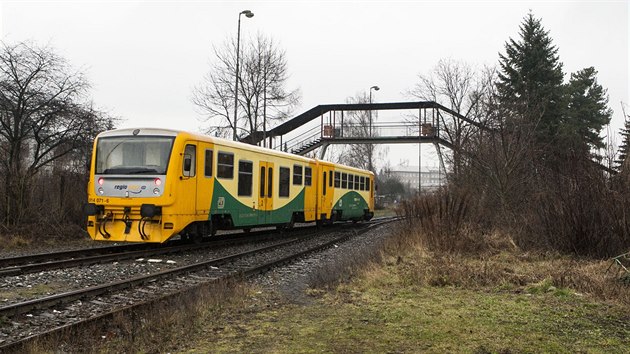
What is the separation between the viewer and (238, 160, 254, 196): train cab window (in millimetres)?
15375

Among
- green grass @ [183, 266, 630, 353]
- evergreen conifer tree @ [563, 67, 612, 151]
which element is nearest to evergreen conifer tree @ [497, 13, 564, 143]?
evergreen conifer tree @ [563, 67, 612, 151]

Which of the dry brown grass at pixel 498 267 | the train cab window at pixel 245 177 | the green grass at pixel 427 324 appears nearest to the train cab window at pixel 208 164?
the train cab window at pixel 245 177

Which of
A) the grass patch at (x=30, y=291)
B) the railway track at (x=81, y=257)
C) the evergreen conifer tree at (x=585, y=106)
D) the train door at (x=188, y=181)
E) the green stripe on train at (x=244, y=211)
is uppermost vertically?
the evergreen conifer tree at (x=585, y=106)

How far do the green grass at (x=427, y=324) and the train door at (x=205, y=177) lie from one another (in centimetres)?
593

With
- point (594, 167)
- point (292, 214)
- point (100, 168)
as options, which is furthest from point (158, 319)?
point (292, 214)

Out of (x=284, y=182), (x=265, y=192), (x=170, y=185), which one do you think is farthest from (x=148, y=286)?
(x=284, y=182)

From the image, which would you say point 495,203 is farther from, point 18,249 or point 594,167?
point 18,249

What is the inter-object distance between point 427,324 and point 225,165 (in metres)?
9.41

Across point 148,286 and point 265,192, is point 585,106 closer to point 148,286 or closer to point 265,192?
point 265,192

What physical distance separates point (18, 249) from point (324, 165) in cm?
1162

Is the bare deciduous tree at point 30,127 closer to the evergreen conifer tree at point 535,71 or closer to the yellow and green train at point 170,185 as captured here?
the yellow and green train at point 170,185

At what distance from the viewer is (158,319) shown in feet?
20.9

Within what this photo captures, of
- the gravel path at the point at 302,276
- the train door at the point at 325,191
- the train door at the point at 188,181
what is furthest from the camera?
the train door at the point at 325,191

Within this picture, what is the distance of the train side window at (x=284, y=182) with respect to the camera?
18.1 meters
